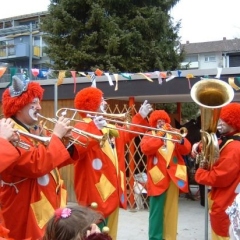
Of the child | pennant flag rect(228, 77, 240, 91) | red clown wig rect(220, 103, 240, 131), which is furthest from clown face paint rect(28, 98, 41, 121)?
pennant flag rect(228, 77, 240, 91)

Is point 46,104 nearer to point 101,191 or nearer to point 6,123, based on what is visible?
point 101,191

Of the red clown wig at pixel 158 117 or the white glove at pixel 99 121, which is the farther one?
the red clown wig at pixel 158 117

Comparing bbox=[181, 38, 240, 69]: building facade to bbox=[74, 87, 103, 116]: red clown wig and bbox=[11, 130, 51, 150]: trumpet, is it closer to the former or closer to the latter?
bbox=[74, 87, 103, 116]: red clown wig

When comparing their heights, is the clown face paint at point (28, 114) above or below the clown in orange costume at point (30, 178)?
above

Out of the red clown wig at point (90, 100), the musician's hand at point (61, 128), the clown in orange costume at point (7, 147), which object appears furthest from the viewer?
the red clown wig at point (90, 100)

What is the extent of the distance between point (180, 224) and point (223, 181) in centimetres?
311

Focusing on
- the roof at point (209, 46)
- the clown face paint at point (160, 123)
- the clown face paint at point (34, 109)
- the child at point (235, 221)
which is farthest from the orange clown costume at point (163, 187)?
the roof at point (209, 46)

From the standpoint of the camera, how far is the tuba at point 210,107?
3926 mm

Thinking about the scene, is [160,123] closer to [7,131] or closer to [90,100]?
[90,100]

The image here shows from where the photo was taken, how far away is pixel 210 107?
3.88 meters

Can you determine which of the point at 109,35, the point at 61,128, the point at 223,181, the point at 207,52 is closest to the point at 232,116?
the point at 223,181

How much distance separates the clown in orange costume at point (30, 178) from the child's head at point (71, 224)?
4.00ft

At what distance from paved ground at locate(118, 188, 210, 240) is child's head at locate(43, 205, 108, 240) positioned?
14.3 feet

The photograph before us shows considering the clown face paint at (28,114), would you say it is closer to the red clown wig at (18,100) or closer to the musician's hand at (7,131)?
A: the red clown wig at (18,100)
